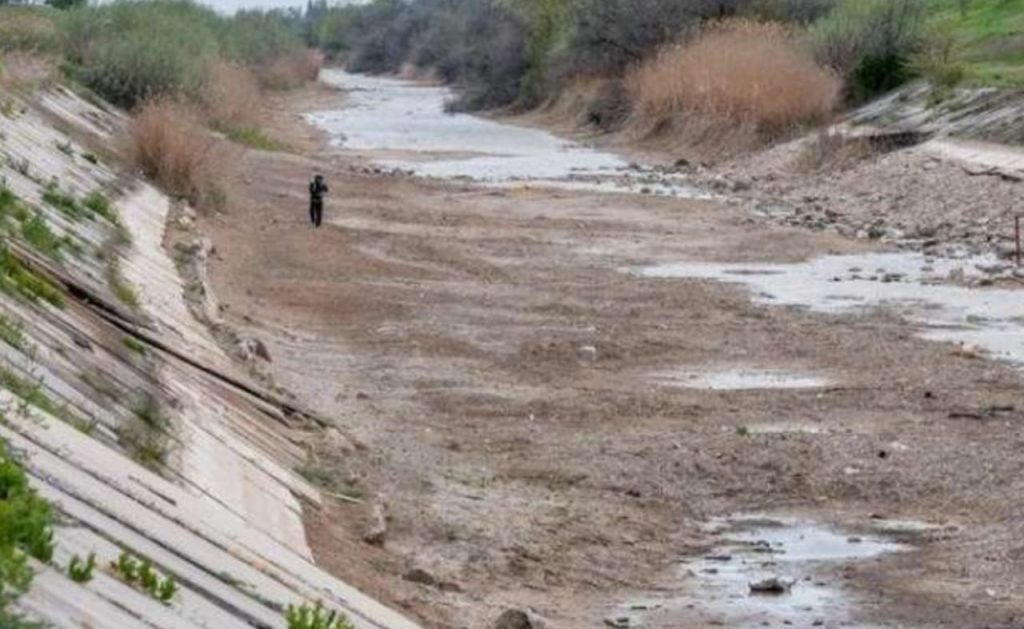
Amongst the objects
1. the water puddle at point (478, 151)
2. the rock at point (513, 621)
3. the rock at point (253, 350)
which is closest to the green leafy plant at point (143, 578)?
the rock at point (513, 621)

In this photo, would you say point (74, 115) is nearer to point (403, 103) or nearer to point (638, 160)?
point (638, 160)

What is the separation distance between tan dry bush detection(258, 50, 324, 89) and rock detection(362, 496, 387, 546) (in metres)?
98.9

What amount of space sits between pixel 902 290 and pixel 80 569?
22863 mm

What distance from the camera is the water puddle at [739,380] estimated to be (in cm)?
2159

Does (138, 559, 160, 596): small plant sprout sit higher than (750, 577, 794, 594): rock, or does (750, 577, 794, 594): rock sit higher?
(138, 559, 160, 596): small plant sprout

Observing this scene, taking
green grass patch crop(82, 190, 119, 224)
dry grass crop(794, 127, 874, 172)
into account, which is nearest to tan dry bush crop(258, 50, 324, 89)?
dry grass crop(794, 127, 874, 172)

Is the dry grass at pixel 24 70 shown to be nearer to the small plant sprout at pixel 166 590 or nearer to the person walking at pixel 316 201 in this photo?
the person walking at pixel 316 201

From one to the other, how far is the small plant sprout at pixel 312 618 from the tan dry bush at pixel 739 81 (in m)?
51.0

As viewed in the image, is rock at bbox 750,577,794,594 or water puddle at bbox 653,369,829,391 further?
water puddle at bbox 653,369,829,391

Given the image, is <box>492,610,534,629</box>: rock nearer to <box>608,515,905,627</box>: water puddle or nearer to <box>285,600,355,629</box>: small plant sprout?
<box>608,515,905,627</box>: water puddle

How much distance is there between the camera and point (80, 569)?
7770 millimetres

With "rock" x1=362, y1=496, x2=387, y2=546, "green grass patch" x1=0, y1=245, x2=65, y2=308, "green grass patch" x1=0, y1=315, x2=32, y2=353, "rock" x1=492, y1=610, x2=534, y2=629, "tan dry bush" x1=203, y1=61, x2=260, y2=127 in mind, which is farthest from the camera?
"tan dry bush" x1=203, y1=61, x2=260, y2=127

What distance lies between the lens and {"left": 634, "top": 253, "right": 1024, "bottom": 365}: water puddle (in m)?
25.3

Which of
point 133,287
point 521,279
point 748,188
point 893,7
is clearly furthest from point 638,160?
point 133,287
